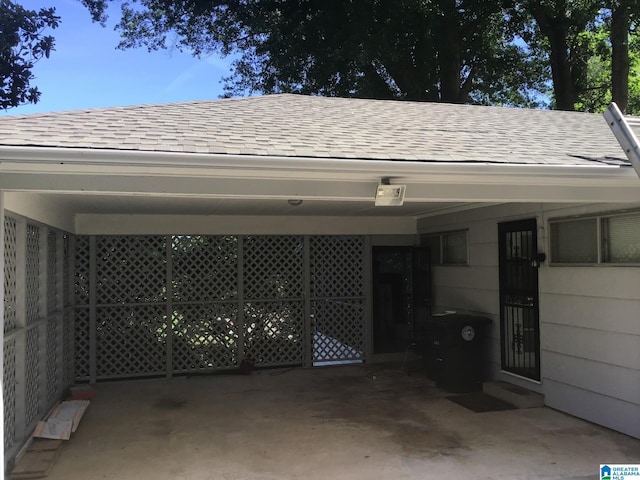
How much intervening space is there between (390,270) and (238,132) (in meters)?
5.45

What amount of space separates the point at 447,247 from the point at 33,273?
5.73m

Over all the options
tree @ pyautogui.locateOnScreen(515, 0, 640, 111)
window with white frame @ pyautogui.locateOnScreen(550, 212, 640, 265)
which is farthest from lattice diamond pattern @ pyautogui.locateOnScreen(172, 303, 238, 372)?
tree @ pyautogui.locateOnScreen(515, 0, 640, 111)

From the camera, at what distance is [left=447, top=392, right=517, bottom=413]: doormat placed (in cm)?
608

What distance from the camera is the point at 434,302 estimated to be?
28.5 ft

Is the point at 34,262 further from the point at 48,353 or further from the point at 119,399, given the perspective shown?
the point at 119,399

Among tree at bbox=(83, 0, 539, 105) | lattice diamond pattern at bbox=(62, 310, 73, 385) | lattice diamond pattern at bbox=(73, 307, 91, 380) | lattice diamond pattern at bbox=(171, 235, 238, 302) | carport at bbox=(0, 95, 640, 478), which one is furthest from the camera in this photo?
tree at bbox=(83, 0, 539, 105)

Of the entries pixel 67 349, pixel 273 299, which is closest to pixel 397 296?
pixel 273 299

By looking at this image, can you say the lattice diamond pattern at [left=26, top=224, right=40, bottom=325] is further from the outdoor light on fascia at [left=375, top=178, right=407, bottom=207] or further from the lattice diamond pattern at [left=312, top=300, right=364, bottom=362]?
the lattice diamond pattern at [left=312, top=300, right=364, bottom=362]

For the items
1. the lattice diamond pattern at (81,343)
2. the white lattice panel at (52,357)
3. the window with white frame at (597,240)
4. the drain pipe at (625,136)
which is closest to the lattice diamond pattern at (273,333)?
the lattice diamond pattern at (81,343)

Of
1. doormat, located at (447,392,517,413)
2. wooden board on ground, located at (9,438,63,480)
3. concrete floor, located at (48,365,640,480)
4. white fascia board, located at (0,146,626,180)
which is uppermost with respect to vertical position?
white fascia board, located at (0,146,626,180)

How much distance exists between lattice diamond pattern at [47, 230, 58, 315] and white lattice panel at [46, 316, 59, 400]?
175mm

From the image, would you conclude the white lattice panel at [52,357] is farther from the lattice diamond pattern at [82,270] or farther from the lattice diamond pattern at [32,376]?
the lattice diamond pattern at [82,270]

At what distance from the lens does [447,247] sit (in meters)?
8.38

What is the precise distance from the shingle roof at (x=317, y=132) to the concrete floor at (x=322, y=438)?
8.20ft
